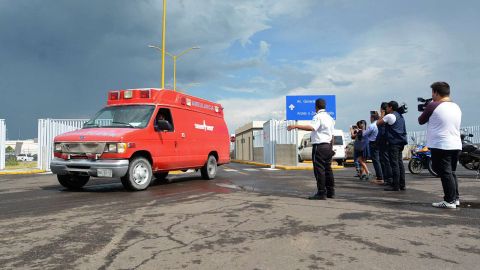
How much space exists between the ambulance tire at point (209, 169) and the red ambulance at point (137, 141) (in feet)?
0.10

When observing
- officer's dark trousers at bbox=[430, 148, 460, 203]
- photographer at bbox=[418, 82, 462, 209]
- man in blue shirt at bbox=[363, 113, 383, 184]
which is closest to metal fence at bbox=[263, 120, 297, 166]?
man in blue shirt at bbox=[363, 113, 383, 184]

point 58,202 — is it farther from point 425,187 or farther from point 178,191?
point 425,187

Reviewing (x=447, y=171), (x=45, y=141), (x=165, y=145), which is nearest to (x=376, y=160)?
(x=447, y=171)

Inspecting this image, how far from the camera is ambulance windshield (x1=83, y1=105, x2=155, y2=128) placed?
855cm

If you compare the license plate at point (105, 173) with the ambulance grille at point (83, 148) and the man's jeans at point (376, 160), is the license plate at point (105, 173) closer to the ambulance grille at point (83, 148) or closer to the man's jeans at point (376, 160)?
the ambulance grille at point (83, 148)

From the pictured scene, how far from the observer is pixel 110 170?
7.63 m

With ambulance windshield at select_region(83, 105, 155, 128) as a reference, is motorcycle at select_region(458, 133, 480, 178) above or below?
below

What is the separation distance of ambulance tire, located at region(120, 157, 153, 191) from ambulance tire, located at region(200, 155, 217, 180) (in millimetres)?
2797

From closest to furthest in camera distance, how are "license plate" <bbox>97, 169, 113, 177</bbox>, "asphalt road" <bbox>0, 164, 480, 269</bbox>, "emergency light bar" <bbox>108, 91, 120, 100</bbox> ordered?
"asphalt road" <bbox>0, 164, 480, 269</bbox>
"license plate" <bbox>97, 169, 113, 177</bbox>
"emergency light bar" <bbox>108, 91, 120, 100</bbox>

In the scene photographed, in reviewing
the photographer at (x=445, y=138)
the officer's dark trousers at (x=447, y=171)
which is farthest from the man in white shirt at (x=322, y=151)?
the officer's dark trousers at (x=447, y=171)

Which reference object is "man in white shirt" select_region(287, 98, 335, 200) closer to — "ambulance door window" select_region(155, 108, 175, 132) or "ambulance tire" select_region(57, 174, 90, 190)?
"ambulance door window" select_region(155, 108, 175, 132)

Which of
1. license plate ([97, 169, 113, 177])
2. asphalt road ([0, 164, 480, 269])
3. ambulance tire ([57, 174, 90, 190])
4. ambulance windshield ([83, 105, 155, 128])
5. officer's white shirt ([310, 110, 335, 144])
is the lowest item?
asphalt road ([0, 164, 480, 269])

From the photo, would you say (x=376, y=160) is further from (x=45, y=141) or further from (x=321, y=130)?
(x=45, y=141)

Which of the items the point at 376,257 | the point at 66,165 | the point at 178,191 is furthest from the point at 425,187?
the point at 66,165
